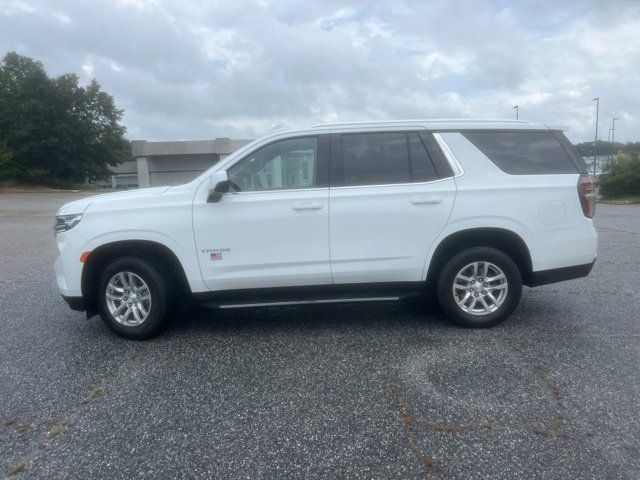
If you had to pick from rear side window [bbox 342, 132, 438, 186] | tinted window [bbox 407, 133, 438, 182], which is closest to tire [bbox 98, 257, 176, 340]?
rear side window [bbox 342, 132, 438, 186]

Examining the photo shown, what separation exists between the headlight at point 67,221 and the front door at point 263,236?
3.66ft

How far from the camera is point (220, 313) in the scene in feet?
20.9

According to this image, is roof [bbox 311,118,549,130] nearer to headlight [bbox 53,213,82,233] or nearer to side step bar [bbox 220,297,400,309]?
side step bar [bbox 220,297,400,309]

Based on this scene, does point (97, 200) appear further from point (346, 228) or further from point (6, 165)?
point (6, 165)

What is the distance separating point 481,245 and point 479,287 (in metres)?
0.41

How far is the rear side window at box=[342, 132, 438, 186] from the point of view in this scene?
212 inches

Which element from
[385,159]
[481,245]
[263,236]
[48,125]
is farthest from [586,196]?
[48,125]

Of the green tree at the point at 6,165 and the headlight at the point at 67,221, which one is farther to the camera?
the green tree at the point at 6,165

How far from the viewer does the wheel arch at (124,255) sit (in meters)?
5.20

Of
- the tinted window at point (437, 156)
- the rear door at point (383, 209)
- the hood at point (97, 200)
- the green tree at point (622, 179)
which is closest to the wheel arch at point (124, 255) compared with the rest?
the hood at point (97, 200)

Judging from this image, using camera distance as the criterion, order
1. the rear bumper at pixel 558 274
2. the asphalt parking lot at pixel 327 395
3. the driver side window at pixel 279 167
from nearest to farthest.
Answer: the asphalt parking lot at pixel 327 395 → the driver side window at pixel 279 167 → the rear bumper at pixel 558 274

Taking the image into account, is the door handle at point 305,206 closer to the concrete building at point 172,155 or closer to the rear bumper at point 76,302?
the rear bumper at point 76,302

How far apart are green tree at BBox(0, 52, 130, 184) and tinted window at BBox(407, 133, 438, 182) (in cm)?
4907

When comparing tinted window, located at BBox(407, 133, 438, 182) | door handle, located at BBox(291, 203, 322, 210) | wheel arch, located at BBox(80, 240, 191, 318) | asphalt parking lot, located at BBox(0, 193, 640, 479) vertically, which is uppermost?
tinted window, located at BBox(407, 133, 438, 182)
